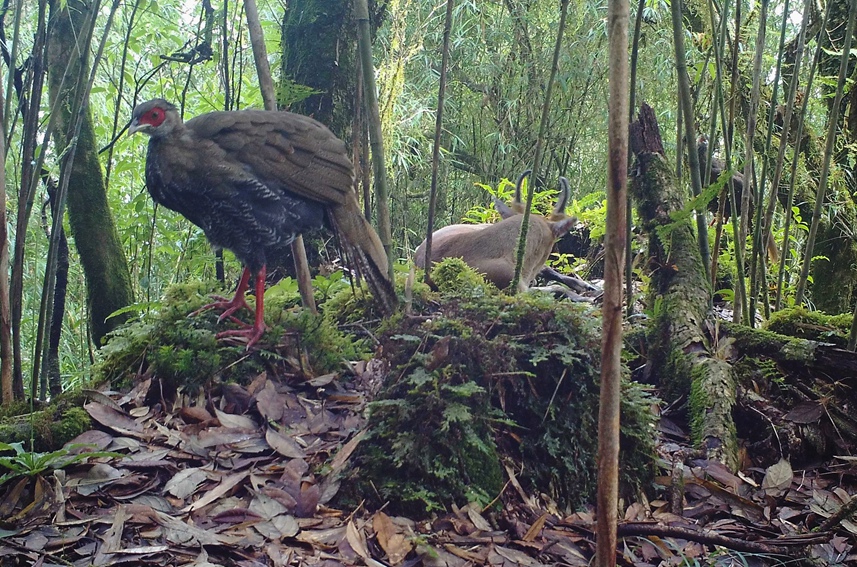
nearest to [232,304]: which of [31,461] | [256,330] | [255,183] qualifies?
[256,330]

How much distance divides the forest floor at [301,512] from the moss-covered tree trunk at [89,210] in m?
1.30

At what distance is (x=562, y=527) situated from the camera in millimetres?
2146

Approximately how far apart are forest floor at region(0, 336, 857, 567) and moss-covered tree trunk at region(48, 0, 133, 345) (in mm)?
1300

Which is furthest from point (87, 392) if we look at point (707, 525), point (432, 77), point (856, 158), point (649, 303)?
point (432, 77)

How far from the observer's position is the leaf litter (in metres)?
1.87

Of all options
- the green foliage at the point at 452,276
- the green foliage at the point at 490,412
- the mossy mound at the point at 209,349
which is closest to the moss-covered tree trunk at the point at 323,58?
the green foliage at the point at 452,276

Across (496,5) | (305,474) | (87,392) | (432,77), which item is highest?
(496,5)

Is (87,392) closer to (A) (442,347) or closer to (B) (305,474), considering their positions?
(B) (305,474)

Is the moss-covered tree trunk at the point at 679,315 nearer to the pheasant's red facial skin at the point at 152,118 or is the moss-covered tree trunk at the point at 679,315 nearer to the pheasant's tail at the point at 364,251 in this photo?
the pheasant's tail at the point at 364,251

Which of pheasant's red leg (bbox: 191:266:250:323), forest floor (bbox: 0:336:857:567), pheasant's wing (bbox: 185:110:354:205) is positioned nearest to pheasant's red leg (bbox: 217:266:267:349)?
pheasant's red leg (bbox: 191:266:250:323)

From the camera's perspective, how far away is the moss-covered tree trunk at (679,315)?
2.72m

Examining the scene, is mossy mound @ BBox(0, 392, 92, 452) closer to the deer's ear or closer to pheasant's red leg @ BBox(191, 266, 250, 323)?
pheasant's red leg @ BBox(191, 266, 250, 323)

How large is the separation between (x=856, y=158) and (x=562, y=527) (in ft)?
14.8

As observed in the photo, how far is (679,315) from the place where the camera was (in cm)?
320
